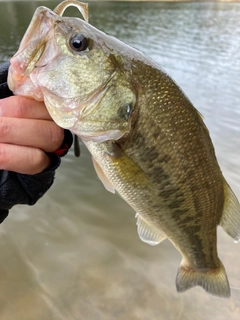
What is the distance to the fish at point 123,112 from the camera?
111 cm

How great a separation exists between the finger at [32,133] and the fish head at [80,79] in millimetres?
56

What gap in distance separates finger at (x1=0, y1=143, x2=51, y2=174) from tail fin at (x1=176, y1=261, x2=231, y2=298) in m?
1.11

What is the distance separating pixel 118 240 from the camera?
3131 millimetres

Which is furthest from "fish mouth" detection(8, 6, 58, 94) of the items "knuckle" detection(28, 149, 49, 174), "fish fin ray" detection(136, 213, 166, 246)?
"fish fin ray" detection(136, 213, 166, 246)

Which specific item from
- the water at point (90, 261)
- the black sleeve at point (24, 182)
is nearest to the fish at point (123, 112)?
the black sleeve at point (24, 182)

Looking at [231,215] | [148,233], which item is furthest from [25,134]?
[231,215]

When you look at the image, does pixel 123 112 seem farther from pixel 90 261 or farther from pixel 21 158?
pixel 90 261

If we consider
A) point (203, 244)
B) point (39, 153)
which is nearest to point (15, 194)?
point (39, 153)

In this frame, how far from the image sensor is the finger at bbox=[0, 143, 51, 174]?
1.10 meters

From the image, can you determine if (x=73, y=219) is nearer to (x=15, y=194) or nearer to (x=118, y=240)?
(x=118, y=240)

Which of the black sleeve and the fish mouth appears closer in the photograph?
the fish mouth

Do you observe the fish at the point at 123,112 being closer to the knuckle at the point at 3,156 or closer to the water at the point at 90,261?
the knuckle at the point at 3,156

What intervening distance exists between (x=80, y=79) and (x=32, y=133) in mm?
270

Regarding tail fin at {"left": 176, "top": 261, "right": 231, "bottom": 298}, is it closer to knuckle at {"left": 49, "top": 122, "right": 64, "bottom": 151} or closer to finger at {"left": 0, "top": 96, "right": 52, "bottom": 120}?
knuckle at {"left": 49, "top": 122, "right": 64, "bottom": 151}
